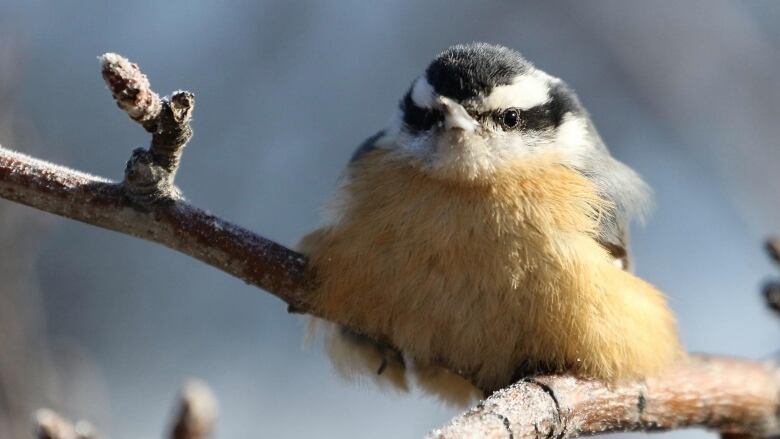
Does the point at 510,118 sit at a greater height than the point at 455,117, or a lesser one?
greater

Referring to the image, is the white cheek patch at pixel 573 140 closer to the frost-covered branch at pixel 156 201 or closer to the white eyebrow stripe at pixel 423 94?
the white eyebrow stripe at pixel 423 94

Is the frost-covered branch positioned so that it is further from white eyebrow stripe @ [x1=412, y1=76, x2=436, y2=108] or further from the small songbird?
white eyebrow stripe @ [x1=412, y1=76, x2=436, y2=108]

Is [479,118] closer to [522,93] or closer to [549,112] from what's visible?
[522,93]

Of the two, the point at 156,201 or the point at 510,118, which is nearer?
the point at 156,201

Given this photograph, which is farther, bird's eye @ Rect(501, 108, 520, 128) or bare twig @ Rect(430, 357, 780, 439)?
bird's eye @ Rect(501, 108, 520, 128)

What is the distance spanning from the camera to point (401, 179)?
8.41ft

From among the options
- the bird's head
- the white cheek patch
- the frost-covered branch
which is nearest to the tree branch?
the frost-covered branch

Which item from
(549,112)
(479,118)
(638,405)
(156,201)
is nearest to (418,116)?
(479,118)

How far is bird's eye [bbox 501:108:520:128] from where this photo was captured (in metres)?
2.62

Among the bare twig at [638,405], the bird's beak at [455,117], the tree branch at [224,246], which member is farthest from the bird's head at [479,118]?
the bare twig at [638,405]

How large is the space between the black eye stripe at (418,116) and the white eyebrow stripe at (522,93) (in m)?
0.14

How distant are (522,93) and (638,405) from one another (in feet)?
2.87

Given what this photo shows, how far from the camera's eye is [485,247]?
7.77ft

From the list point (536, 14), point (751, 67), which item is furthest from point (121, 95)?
point (536, 14)
